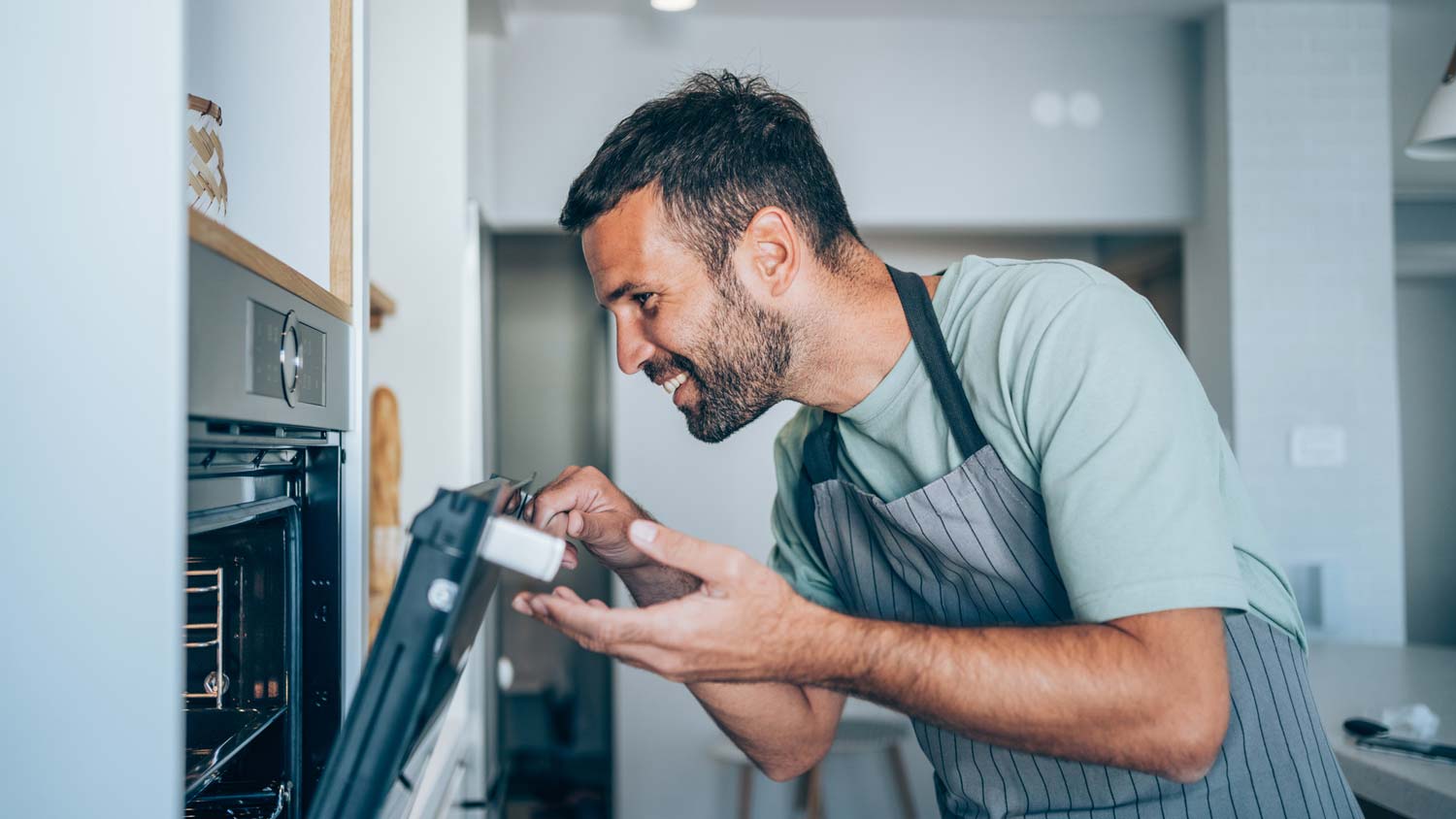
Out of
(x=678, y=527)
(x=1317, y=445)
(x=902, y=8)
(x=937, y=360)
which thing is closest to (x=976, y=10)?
(x=902, y=8)

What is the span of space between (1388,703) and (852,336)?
1.56 m

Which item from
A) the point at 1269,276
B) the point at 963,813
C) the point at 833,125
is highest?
the point at 833,125

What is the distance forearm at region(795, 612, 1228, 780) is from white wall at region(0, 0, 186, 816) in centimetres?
45

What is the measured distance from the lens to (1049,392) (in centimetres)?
94

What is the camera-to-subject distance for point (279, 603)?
0.93 metres

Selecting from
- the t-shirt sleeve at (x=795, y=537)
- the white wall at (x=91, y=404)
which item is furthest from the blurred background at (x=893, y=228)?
the white wall at (x=91, y=404)

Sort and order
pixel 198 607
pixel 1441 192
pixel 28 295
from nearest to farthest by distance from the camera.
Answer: pixel 28 295 → pixel 198 607 → pixel 1441 192

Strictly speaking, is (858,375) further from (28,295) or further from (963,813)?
(28,295)

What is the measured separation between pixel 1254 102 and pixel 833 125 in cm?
129

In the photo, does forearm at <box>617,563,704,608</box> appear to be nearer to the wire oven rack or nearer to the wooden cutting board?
the wire oven rack

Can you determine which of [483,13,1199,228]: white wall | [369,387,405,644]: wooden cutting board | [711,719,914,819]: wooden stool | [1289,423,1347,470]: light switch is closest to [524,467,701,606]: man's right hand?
[369,387,405,644]: wooden cutting board

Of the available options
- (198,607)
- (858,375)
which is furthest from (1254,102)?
(198,607)

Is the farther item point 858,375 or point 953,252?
point 953,252

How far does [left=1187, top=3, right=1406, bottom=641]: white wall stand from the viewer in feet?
10.8
